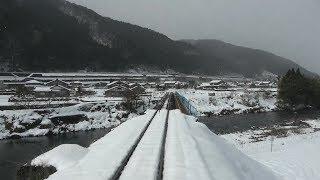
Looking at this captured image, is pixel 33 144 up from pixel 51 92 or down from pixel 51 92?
down

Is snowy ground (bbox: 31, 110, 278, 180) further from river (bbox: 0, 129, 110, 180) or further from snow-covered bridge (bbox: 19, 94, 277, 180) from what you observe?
river (bbox: 0, 129, 110, 180)

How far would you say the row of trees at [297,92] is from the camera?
84812 mm

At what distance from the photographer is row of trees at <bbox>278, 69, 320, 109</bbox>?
84812 millimetres

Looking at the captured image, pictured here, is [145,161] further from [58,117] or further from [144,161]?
[58,117]

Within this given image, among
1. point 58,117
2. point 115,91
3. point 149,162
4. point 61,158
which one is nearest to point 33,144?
point 58,117

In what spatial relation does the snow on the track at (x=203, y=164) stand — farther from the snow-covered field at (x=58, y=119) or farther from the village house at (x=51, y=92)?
the village house at (x=51, y=92)

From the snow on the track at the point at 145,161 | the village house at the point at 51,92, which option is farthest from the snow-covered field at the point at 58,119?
the snow on the track at the point at 145,161

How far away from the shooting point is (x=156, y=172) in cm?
1230

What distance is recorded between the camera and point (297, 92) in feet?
278

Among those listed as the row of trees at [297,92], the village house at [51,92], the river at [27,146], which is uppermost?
the row of trees at [297,92]

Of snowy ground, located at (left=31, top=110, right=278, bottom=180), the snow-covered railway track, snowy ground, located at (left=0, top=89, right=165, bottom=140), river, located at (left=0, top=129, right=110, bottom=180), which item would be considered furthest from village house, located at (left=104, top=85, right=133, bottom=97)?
snowy ground, located at (left=31, top=110, right=278, bottom=180)

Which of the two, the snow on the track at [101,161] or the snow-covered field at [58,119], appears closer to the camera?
the snow on the track at [101,161]

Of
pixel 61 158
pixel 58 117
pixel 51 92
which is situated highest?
pixel 61 158

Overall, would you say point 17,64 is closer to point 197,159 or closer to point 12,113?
point 12,113
